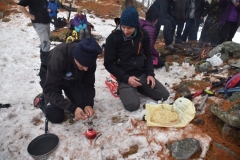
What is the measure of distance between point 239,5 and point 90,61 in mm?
5335

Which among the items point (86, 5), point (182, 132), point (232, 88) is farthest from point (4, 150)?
point (86, 5)

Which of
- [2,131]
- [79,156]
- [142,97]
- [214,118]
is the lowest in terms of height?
[2,131]

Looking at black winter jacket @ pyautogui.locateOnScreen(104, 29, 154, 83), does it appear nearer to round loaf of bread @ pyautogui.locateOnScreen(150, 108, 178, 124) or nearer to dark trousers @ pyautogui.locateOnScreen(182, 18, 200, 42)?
round loaf of bread @ pyautogui.locateOnScreen(150, 108, 178, 124)

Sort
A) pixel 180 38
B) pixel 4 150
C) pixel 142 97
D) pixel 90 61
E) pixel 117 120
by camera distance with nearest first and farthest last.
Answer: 1. pixel 90 61
2. pixel 4 150
3. pixel 117 120
4. pixel 142 97
5. pixel 180 38

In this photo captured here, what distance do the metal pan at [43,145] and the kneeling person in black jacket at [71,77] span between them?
0.39m

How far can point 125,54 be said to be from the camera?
12.1ft

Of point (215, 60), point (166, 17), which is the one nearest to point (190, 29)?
point (166, 17)

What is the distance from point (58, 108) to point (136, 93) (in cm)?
156

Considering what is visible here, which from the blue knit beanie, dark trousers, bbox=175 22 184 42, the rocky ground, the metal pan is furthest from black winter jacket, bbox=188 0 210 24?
the metal pan

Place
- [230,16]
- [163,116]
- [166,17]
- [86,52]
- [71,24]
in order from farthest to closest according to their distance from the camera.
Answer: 1. [71,24]
2. [166,17]
3. [230,16]
4. [163,116]
5. [86,52]

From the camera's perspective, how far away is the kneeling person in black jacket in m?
2.59

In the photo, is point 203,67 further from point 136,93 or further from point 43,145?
point 43,145

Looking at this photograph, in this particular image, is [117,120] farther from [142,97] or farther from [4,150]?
[4,150]

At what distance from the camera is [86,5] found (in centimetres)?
1578
